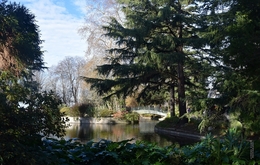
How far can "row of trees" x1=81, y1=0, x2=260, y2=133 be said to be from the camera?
873 centimetres

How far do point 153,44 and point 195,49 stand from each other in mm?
2366

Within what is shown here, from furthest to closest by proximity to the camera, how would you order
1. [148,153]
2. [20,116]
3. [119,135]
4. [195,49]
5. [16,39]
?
1. [195,49]
2. [119,135]
3. [16,39]
4. [148,153]
5. [20,116]

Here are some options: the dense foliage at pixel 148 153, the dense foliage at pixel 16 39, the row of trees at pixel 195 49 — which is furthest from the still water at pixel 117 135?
the dense foliage at pixel 148 153

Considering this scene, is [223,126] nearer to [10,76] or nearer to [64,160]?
[64,160]

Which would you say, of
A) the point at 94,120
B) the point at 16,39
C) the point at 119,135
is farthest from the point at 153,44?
the point at 94,120

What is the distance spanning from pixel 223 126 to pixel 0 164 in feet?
36.7

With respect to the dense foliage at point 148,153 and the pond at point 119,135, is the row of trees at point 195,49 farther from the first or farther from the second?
the dense foliage at point 148,153

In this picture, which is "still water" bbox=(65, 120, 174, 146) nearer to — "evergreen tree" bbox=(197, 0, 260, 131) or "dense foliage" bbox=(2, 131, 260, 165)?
"evergreen tree" bbox=(197, 0, 260, 131)

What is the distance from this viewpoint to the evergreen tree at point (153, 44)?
12938 mm

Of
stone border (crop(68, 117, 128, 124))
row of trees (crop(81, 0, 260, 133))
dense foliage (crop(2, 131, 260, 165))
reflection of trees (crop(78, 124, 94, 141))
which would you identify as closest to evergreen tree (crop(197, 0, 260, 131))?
row of trees (crop(81, 0, 260, 133))

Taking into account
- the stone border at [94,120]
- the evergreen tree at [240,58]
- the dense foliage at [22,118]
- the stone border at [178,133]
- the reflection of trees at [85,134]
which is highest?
the evergreen tree at [240,58]

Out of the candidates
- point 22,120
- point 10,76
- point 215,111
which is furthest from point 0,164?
point 215,111

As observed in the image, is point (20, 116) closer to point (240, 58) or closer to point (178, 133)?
point (240, 58)

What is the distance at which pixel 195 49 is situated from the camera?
→ 1434 cm
